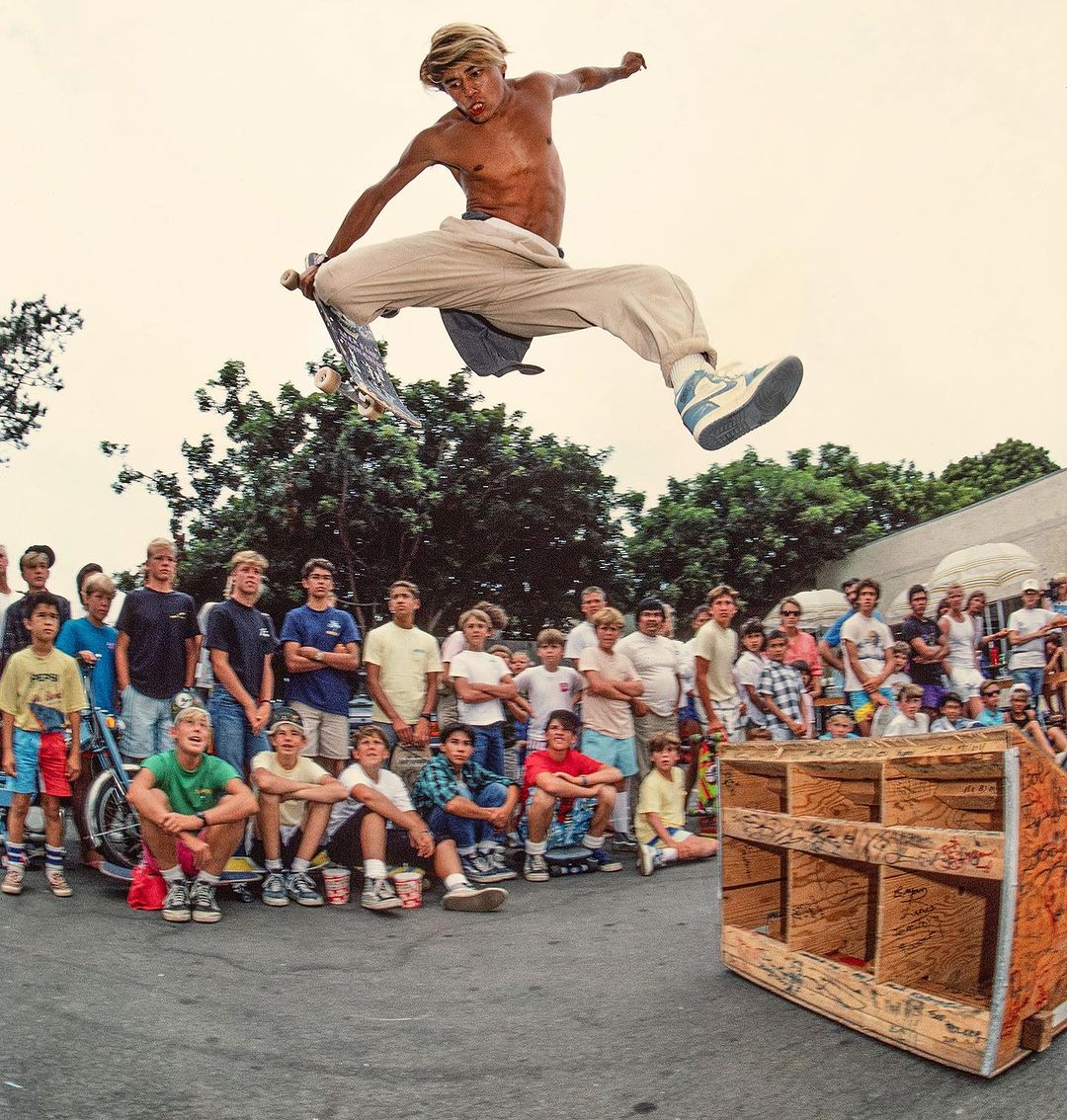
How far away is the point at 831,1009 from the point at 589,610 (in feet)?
12.7

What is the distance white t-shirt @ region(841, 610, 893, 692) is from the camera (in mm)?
8172

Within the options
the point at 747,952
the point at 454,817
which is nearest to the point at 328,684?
the point at 454,817

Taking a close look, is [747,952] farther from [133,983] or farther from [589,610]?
[589,610]

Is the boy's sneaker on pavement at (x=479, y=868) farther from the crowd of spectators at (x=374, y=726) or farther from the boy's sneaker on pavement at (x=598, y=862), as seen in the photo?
the boy's sneaker on pavement at (x=598, y=862)

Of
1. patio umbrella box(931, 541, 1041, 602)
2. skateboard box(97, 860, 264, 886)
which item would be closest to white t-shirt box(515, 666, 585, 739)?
skateboard box(97, 860, 264, 886)

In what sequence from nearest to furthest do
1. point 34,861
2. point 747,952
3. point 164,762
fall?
point 747,952 < point 164,762 < point 34,861

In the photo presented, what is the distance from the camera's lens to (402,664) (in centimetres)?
659

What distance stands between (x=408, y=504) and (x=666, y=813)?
15.4m

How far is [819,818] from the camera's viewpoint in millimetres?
3895

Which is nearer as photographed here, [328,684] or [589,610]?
[328,684]

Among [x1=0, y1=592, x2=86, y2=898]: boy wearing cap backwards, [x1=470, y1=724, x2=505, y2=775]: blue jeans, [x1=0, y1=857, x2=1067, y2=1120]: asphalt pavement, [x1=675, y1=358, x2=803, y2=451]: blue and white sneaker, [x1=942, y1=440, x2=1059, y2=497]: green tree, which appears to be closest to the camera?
[x1=0, y1=857, x2=1067, y2=1120]: asphalt pavement

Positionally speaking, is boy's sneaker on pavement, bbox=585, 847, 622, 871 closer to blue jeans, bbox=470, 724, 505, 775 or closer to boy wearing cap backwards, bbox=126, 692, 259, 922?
blue jeans, bbox=470, 724, 505, 775

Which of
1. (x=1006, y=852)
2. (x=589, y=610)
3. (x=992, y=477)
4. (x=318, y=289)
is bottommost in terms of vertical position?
(x=1006, y=852)

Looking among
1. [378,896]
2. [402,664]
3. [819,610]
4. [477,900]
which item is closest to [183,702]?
[402,664]
